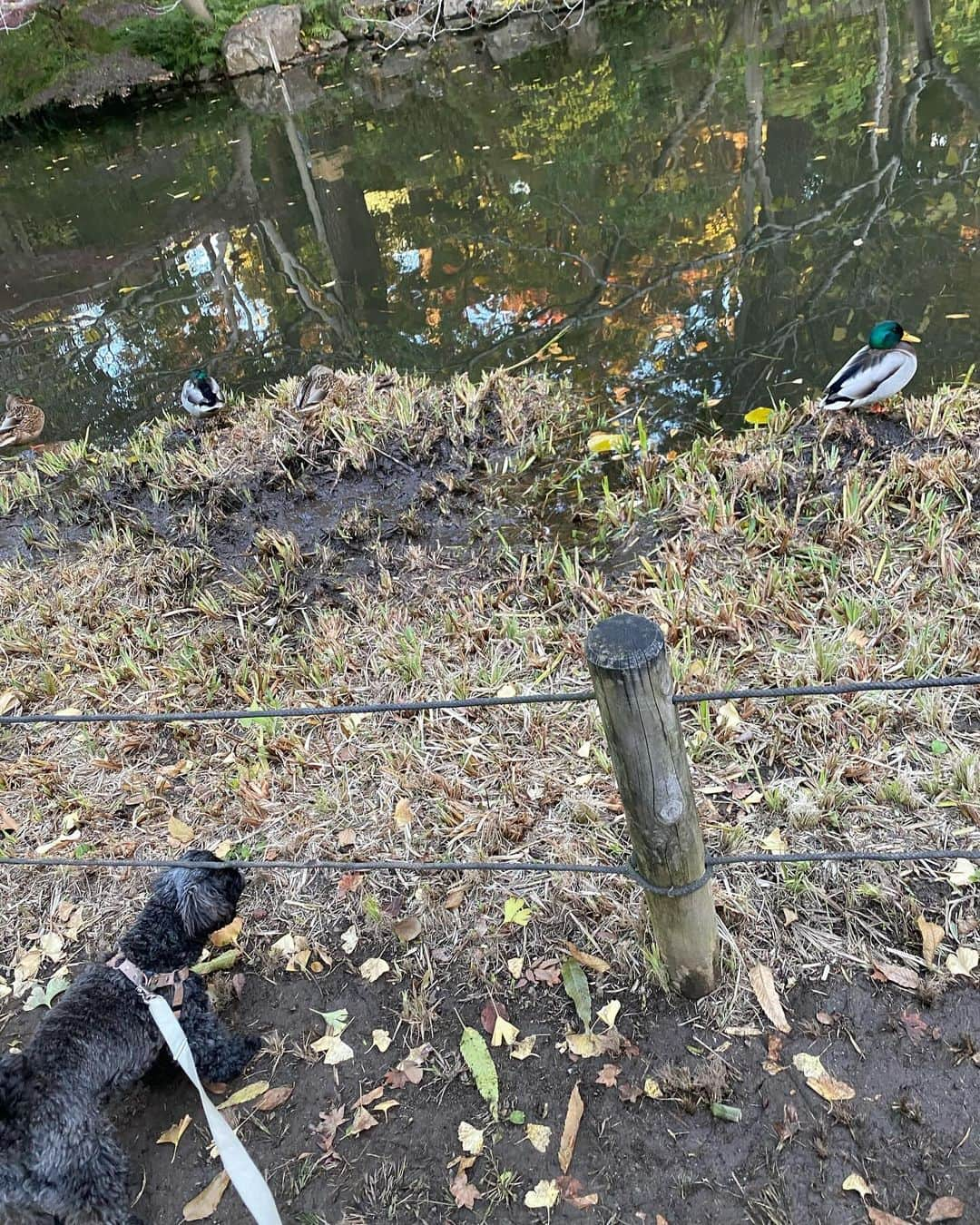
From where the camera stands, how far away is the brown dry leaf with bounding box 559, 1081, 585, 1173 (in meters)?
2.17

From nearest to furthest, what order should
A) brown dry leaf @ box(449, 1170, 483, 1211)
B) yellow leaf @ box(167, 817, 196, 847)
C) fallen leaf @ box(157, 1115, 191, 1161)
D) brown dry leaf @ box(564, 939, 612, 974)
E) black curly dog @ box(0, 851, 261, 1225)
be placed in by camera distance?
black curly dog @ box(0, 851, 261, 1225) → brown dry leaf @ box(449, 1170, 483, 1211) → fallen leaf @ box(157, 1115, 191, 1161) → brown dry leaf @ box(564, 939, 612, 974) → yellow leaf @ box(167, 817, 196, 847)

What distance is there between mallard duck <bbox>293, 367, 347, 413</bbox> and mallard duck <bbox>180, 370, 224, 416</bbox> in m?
0.58

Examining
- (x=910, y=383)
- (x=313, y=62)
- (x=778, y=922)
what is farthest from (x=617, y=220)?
(x=313, y=62)

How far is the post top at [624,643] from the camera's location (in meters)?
1.67

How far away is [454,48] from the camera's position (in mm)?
17531

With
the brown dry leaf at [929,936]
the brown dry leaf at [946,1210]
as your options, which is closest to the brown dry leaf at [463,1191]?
the brown dry leaf at [946,1210]

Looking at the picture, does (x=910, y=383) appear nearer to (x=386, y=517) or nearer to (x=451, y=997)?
(x=386, y=517)

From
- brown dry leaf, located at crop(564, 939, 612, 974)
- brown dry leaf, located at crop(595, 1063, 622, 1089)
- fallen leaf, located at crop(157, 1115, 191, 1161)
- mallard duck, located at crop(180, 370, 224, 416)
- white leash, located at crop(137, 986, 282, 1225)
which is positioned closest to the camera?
white leash, located at crop(137, 986, 282, 1225)

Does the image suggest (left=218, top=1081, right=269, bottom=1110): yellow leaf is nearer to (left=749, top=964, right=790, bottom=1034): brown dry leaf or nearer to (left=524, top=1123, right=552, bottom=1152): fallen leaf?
(left=524, top=1123, right=552, bottom=1152): fallen leaf

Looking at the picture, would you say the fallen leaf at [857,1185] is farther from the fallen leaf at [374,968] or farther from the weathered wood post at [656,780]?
the fallen leaf at [374,968]

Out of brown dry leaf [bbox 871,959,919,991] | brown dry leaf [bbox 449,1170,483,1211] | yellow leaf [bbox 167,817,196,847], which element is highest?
yellow leaf [bbox 167,817,196,847]

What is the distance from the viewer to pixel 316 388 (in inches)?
224

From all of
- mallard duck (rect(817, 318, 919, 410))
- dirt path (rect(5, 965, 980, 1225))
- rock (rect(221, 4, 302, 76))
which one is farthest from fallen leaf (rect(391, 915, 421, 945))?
rock (rect(221, 4, 302, 76))

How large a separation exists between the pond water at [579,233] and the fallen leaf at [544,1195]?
13.4ft
